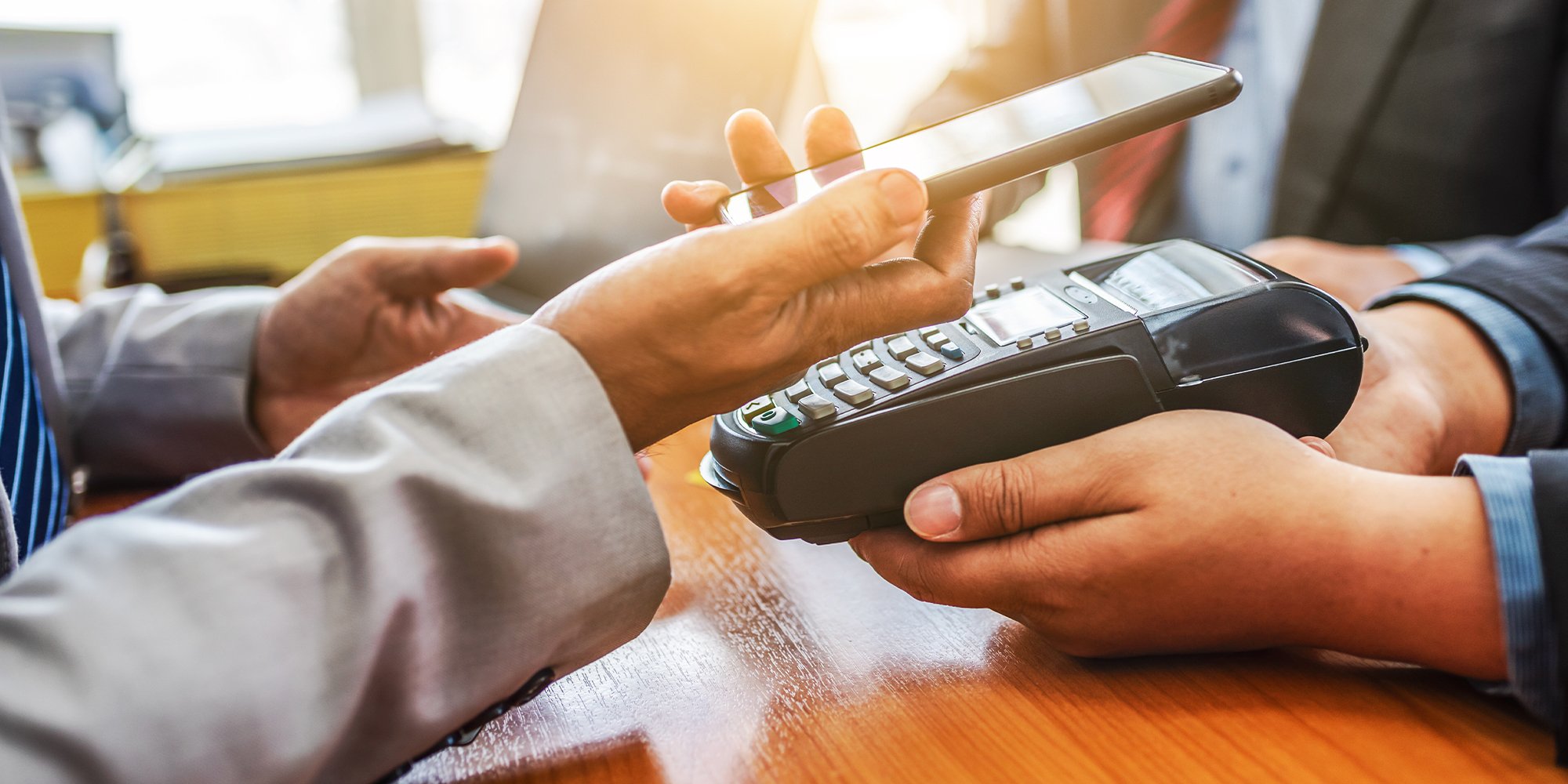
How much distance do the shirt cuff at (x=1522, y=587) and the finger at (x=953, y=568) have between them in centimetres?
14

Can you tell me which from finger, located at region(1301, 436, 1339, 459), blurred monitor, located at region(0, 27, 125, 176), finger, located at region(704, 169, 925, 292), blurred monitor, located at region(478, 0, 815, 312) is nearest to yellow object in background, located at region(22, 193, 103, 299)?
blurred monitor, located at region(0, 27, 125, 176)

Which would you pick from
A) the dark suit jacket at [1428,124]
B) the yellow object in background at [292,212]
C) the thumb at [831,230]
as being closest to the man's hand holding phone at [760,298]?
the thumb at [831,230]

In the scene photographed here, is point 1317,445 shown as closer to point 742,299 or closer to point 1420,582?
point 1420,582

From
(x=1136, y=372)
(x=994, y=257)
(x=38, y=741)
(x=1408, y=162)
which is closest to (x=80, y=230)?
(x=994, y=257)

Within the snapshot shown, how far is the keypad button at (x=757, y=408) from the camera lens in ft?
1.23

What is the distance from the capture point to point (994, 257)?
2.56ft

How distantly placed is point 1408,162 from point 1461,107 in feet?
0.20

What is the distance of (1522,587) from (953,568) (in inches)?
6.9

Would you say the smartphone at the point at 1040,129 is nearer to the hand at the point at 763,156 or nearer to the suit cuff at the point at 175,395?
the hand at the point at 763,156

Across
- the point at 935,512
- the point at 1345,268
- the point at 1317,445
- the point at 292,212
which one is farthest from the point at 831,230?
the point at 292,212

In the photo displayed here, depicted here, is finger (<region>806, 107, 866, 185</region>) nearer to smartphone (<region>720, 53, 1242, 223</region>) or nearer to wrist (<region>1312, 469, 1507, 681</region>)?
smartphone (<region>720, 53, 1242, 223</region>)

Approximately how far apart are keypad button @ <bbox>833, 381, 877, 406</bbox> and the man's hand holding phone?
14 mm

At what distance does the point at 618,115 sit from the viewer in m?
0.84

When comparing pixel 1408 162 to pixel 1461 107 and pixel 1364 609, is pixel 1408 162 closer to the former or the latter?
pixel 1461 107
